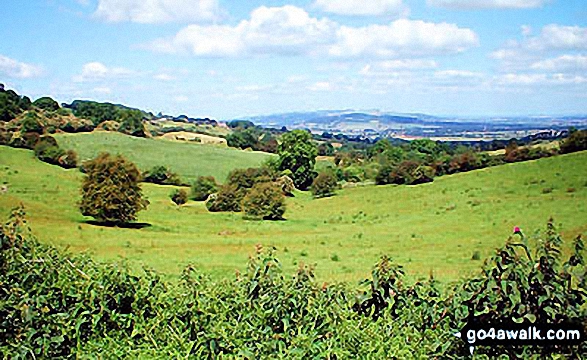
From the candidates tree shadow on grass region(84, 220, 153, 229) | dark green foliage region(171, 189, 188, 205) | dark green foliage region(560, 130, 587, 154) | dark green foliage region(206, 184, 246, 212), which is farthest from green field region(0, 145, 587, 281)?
dark green foliage region(560, 130, 587, 154)

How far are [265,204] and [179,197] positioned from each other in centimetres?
1242

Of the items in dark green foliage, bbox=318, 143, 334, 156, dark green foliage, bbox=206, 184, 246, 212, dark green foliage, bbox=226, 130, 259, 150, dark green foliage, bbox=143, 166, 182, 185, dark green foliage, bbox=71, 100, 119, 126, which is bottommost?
dark green foliage, bbox=206, 184, 246, 212

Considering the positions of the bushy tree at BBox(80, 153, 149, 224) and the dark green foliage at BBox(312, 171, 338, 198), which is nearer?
the bushy tree at BBox(80, 153, 149, 224)

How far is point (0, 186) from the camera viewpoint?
3678 centimetres

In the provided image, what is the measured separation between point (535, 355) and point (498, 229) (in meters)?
28.8

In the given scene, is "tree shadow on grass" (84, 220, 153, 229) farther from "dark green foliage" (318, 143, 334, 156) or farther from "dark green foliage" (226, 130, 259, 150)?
"dark green foliage" (318, 143, 334, 156)

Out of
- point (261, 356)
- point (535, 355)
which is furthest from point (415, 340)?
point (261, 356)

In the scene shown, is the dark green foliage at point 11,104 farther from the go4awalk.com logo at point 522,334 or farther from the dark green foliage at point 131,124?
the go4awalk.com logo at point 522,334

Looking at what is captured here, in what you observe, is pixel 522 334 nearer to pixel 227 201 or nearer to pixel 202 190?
pixel 227 201

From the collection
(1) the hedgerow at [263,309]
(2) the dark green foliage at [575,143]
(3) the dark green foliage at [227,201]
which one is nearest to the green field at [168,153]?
(3) the dark green foliage at [227,201]

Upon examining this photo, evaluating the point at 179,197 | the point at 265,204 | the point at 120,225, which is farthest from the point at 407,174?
the point at 120,225

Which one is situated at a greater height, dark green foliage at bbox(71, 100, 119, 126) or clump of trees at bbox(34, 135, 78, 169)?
dark green foliage at bbox(71, 100, 119, 126)

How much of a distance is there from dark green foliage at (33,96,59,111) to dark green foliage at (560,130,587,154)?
62.4 meters

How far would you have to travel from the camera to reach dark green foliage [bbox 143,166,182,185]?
65.3 m
